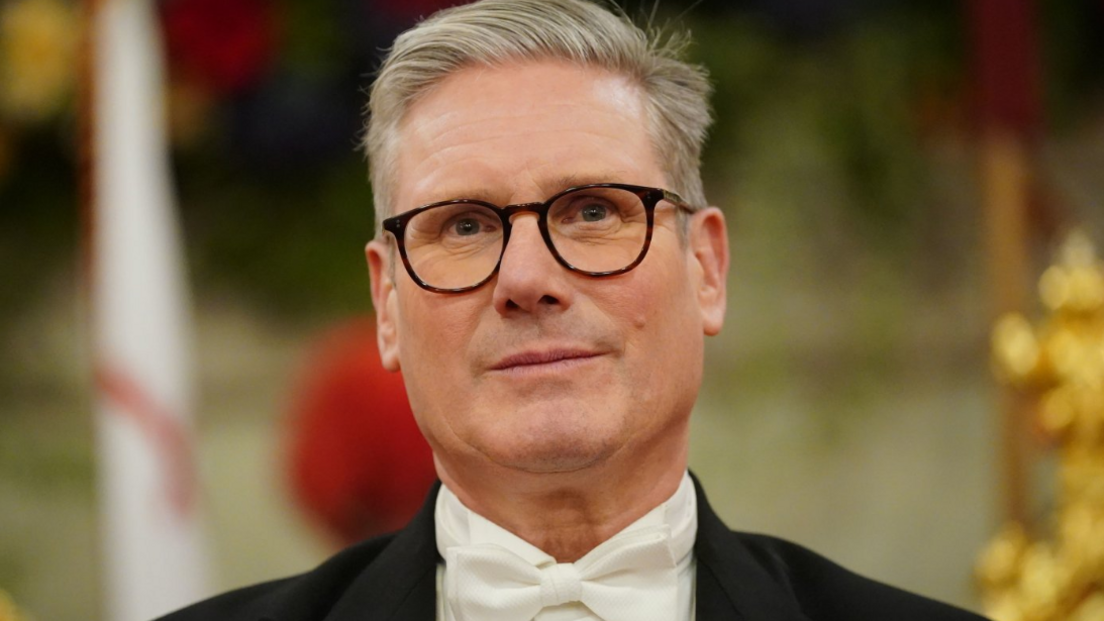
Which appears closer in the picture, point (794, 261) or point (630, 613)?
point (630, 613)

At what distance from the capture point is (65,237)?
278 cm

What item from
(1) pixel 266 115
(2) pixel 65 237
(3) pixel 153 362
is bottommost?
(3) pixel 153 362

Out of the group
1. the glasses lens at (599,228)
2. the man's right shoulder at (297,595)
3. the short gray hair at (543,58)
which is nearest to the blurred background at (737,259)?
the man's right shoulder at (297,595)

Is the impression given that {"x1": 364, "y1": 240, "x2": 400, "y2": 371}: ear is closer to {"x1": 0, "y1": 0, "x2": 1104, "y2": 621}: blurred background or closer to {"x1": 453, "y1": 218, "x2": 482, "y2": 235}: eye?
{"x1": 453, "y1": 218, "x2": 482, "y2": 235}: eye

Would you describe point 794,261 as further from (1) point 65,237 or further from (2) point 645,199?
(1) point 65,237

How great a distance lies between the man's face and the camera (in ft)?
4.41

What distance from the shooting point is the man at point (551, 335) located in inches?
53.4

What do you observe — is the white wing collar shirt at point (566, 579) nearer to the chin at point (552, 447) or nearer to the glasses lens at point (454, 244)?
the chin at point (552, 447)

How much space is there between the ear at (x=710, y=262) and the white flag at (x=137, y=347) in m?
1.22

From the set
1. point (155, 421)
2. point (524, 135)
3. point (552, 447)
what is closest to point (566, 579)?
point (552, 447)

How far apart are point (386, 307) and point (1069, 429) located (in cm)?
103

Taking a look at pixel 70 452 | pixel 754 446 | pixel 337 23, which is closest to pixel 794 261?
pixel 754 446

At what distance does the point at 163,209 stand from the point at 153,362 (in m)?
0.31

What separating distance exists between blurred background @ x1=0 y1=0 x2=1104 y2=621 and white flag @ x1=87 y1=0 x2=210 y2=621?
23 cm
